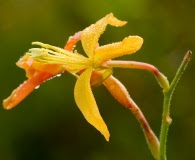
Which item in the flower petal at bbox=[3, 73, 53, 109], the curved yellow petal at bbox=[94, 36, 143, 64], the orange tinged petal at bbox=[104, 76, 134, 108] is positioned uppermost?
the flower petal at bbox=[3, 73, 53, 109]

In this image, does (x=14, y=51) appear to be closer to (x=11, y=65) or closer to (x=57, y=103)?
(x=11, y=65)

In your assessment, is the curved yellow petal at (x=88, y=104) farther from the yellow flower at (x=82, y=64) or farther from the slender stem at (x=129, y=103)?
the slender stem at (x=129, y=103)

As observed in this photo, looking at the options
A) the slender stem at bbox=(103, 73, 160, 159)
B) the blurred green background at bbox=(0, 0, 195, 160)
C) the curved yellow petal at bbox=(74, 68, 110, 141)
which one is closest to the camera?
the curved yellow petal at bbox=(74, 68, 110, 141)

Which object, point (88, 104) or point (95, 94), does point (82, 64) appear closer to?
point (88, 104)

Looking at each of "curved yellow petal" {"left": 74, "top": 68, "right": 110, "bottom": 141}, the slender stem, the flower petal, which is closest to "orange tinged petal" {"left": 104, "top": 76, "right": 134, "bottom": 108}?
the slender stem

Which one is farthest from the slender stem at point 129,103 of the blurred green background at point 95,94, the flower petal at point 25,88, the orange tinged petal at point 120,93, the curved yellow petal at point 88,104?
the blurred green background at point 95,94

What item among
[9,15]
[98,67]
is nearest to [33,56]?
[98,67]

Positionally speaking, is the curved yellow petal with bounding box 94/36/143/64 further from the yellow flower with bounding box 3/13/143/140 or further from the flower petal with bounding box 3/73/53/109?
the flower petal with bounding box 3/73/53/109
